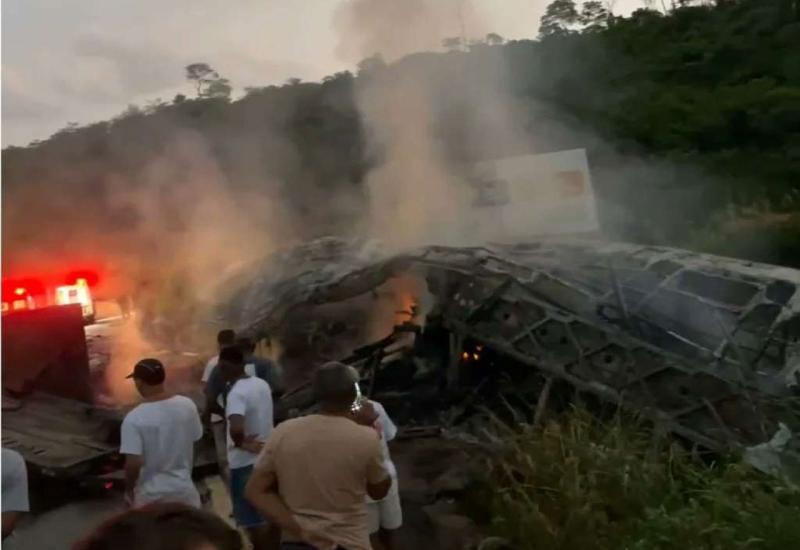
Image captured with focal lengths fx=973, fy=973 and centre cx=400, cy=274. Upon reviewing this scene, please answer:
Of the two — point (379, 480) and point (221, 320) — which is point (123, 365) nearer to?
point (221, 320)

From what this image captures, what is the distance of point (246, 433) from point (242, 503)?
38 cm

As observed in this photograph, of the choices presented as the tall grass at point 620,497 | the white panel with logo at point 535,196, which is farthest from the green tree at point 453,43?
the tall grass at point 620,497

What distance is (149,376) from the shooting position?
358 centimetres

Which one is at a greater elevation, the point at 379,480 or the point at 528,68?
the point at 528,68

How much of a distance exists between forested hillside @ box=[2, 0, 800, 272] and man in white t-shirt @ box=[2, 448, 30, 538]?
281 cm

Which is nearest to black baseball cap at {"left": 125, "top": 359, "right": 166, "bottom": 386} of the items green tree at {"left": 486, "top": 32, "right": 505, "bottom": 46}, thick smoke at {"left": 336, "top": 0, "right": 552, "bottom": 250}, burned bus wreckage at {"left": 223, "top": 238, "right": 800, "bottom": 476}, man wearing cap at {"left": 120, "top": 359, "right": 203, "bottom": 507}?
man wearing cap at {"left": 120, "top": 359, "right": 203, "bottom": 507}

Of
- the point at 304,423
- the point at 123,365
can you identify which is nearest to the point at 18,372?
the point at 123,365

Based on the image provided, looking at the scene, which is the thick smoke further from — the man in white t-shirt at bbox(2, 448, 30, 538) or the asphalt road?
the man in white t-shirt at bbox(2, 448, 30, 538)

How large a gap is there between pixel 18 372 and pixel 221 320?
1247 millimetres

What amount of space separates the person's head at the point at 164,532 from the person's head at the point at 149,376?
2430mm

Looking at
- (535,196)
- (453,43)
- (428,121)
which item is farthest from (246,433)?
Answer: (453,43)

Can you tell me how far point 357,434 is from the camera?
9.62 feet

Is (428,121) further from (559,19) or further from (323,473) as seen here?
(323,473)

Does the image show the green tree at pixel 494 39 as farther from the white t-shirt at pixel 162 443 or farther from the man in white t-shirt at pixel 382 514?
the white t-shirt at pixel 162 443
